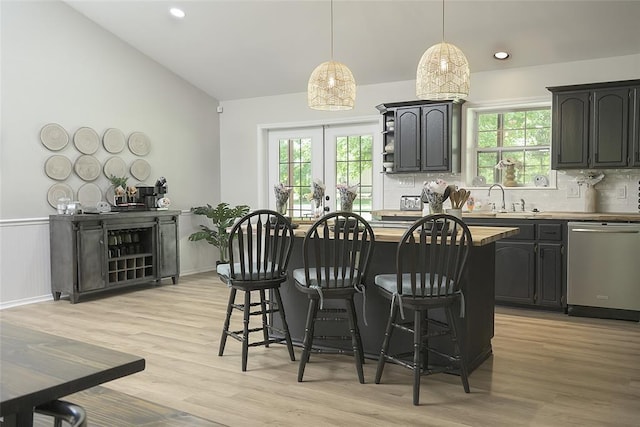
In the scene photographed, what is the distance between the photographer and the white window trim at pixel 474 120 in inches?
230

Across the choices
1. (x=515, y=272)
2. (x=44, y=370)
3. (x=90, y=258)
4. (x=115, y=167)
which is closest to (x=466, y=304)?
(x=515, y=272)

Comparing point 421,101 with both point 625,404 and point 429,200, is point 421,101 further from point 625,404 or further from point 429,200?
point 625,404

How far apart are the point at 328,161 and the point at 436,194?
3913mm

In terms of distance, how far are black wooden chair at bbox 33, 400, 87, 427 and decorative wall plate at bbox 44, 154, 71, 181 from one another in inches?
201

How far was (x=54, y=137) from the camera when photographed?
591 centimetres

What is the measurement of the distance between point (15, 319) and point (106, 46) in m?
3.30

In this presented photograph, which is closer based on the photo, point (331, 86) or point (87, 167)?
point (331, 86)

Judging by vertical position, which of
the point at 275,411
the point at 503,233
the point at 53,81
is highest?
the point at 53,81

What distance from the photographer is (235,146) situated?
26.4 feet

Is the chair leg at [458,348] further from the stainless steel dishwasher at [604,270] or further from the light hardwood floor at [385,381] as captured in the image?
the stainless steel dishwasher at [604,270]

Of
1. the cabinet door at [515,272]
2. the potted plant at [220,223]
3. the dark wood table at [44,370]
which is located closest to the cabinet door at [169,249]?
the potted plant at [220,223]

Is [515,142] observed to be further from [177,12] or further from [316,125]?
[177,12]

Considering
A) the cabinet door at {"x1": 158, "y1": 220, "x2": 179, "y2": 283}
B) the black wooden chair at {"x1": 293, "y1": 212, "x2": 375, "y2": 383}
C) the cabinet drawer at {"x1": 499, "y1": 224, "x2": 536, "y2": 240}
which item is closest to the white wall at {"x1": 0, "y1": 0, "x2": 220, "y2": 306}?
the cabinet door at {"x1": 158, "y1": 220, "x2": 179, "y2": 283}

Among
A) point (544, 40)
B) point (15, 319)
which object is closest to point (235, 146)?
point (15, 319)
